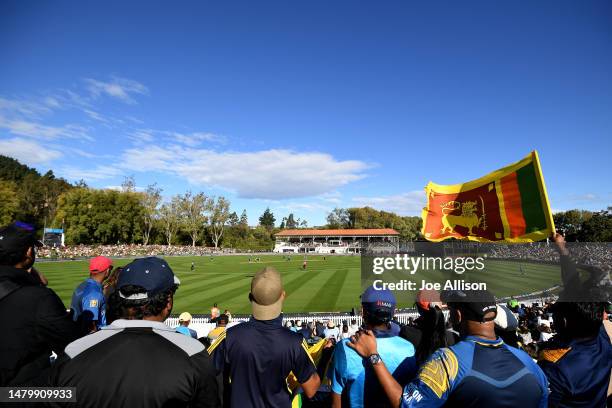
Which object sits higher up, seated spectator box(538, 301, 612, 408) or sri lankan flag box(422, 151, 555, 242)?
sri lankan flag box(422, 151, 555, 242)

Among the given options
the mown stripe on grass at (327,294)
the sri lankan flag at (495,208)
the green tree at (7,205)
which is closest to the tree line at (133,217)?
the green tree at (7,205)

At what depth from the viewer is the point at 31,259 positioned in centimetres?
337

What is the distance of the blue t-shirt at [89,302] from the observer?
4.73 meters

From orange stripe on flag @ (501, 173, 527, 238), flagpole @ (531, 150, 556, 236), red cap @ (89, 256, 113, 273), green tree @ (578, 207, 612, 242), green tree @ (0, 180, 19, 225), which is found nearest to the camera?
flagpole @ (531, 150, 556, 236)

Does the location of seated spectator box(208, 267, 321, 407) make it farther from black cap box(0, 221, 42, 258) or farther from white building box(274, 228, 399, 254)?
white building box(274, 228, 399, 254)

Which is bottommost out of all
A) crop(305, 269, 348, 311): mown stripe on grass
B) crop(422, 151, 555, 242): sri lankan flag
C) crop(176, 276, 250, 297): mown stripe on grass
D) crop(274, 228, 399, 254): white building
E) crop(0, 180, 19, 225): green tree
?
crop(176, 276, 250, 297): mown stripe on grass

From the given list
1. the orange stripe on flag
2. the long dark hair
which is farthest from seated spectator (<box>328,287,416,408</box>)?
the orange stripe on flag

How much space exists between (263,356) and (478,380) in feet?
4.95

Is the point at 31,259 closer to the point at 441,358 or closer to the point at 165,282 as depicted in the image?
the point at 165,282

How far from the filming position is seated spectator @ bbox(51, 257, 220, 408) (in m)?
1.74

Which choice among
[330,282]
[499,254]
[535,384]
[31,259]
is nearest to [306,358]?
[535,384]

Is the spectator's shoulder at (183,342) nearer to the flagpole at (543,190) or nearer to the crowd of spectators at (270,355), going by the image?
the crowd of spectators at (270,355)

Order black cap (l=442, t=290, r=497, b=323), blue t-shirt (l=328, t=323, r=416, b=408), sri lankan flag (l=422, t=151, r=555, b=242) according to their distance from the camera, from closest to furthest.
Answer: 1. black cap (l=442, t=290, r=497, b=323)
2. blue t-shirt (l=328, t=323, r=416, b=408)
3. sri lankan flag (l=422, t=151, r=555, b=242)

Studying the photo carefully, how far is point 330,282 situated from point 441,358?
31363 mm
